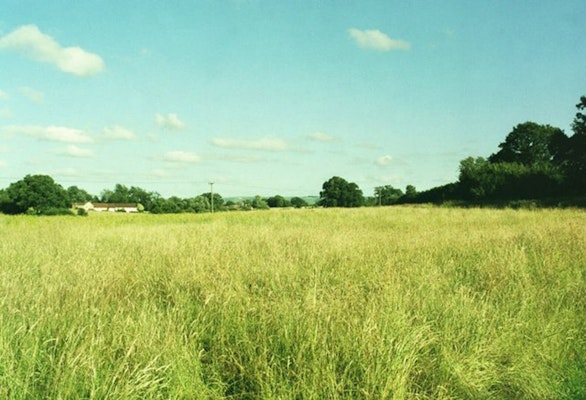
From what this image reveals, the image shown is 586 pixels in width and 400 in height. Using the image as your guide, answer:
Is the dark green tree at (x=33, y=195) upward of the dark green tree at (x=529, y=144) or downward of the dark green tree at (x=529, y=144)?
downward

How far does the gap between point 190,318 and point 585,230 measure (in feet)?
32.0

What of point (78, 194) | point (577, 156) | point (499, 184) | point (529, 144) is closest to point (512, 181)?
point (499, 184)

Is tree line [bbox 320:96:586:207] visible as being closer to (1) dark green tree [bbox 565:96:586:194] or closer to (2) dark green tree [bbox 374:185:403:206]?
(1) dark green tree [bbox 565:96:586:194]

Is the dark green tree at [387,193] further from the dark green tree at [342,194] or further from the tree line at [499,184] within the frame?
the dark green tree at [342,194]

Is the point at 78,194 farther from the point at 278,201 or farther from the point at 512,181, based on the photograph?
the point at 512,181

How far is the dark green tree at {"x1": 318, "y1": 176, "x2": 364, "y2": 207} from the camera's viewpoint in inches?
3716

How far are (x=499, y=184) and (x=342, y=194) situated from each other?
54.4 metres

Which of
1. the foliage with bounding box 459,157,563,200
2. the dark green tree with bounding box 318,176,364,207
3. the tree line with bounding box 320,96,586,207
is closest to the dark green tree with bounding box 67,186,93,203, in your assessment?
→ the dark green tree with bounding box 318,176,364,207

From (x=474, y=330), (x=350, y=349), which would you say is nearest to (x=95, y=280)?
(x=350, y=349)

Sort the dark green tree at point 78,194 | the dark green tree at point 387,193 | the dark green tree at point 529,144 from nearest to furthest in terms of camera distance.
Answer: the dark green tree at point 529,144 < the dark green tree at point 387,193 < the dark green tree at point 78,194

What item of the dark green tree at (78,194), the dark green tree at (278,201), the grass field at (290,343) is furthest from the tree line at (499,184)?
the dark green tree at (78,194)

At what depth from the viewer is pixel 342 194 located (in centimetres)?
9475

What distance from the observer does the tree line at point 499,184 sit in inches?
1407

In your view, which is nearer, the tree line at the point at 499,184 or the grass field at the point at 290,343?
the grass field at the point at 290,343
